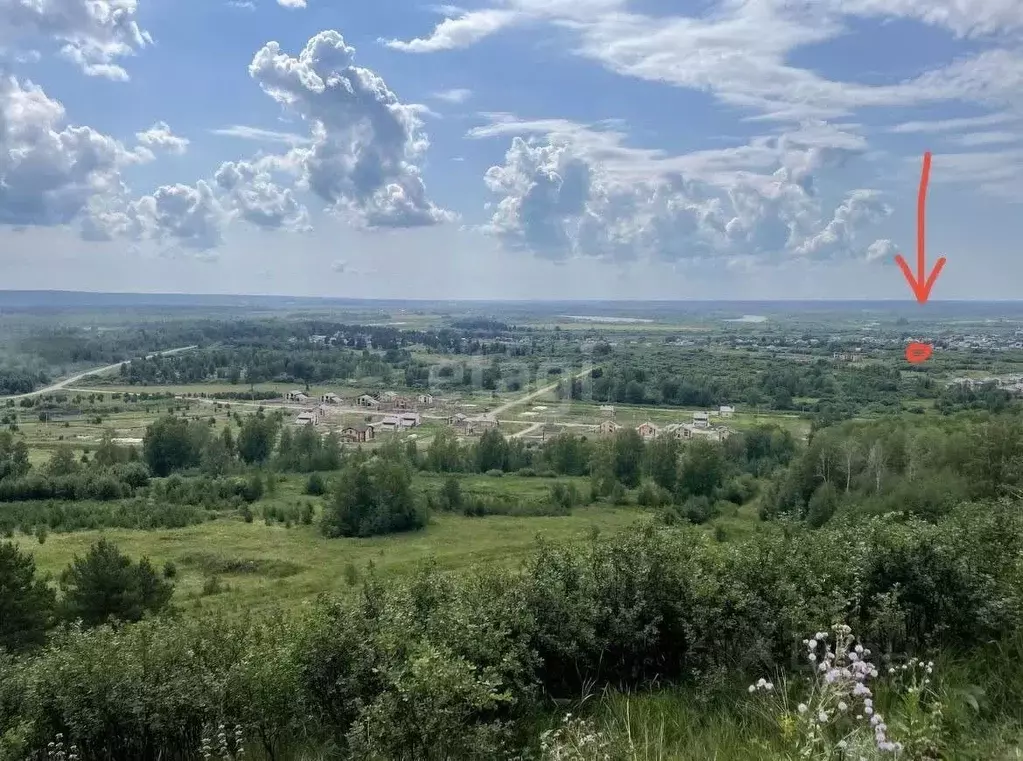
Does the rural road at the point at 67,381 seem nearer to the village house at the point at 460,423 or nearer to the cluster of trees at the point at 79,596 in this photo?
the village house at the point at 460,423

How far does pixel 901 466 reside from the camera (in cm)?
3703

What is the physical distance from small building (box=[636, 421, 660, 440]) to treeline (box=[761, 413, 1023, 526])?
12433 mm

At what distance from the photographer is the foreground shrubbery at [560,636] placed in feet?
23.1

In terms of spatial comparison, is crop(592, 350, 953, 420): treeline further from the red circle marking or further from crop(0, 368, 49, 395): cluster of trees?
crop(0, 368, 49, 395): cluster of trees

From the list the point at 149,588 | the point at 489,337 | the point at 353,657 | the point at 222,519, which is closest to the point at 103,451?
the point at 222,519

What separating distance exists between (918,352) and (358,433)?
40.3 metres

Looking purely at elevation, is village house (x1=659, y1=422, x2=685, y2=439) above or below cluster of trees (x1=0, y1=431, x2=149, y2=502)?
above

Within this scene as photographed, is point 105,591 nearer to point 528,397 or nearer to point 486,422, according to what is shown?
point 486,422

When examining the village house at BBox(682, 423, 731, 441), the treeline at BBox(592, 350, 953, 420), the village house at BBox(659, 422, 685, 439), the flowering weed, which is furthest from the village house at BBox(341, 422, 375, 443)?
the flowering weed

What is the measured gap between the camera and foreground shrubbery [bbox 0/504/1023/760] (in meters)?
7.04

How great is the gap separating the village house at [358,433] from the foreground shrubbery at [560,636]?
5389cm

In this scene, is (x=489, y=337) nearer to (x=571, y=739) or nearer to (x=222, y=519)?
(x=222, y=519)

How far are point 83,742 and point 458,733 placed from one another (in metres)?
4.56

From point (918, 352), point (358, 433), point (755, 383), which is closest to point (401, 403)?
point (358, 433)
